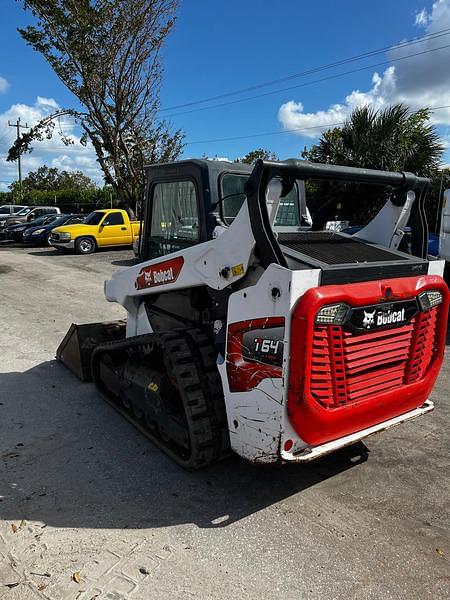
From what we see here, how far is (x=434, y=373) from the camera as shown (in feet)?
12.0

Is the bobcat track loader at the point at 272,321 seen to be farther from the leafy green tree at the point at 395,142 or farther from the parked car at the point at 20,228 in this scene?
the parked car at the point at 20,228

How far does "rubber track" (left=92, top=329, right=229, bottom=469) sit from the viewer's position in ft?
11.1

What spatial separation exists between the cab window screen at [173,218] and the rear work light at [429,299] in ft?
5.54

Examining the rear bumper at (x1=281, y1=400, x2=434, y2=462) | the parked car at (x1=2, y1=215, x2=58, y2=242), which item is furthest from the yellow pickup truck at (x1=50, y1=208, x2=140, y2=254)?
the rear bumper at (x1=281, y1=400, x2=434, y2=462)

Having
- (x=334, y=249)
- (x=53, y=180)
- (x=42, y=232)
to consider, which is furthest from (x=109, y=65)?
(x=53, y=180)

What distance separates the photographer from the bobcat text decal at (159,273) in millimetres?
3803

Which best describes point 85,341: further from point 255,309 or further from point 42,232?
point 42,232

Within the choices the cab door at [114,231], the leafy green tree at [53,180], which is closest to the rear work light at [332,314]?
the cab door at [114,231]

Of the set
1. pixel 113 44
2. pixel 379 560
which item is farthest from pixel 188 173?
pixel 113 44

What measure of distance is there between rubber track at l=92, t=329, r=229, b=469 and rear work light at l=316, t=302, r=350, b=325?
3.42 ft

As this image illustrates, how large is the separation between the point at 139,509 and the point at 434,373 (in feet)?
7.45

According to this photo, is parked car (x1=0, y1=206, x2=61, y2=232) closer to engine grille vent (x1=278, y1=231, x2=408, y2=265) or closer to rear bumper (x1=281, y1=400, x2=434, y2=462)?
engine grille vent (x1=278, y1=231, x2=408, y2=265)

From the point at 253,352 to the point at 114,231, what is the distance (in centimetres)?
1720

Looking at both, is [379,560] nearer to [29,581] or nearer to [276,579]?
[276,579]
